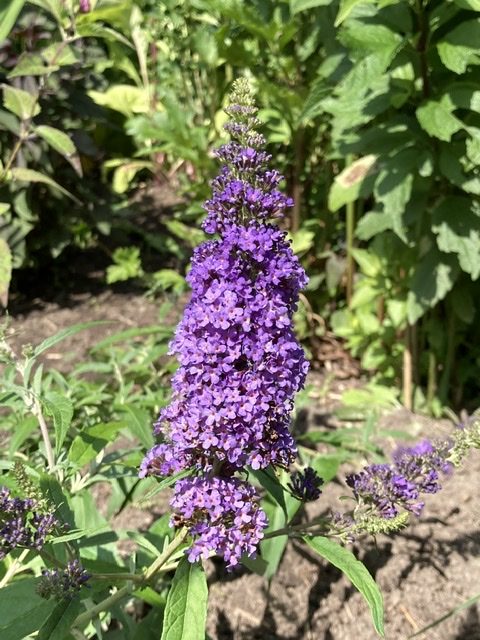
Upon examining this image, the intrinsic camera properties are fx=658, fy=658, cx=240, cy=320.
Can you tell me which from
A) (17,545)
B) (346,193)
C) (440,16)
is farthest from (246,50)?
(17,545)

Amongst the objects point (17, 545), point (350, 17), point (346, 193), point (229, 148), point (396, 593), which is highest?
point (350, 17)

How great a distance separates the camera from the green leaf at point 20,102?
3.13 meters

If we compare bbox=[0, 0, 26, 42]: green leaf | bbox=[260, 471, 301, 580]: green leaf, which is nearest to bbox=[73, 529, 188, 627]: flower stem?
bbox=[260, 471, 301, 580]: green leaf

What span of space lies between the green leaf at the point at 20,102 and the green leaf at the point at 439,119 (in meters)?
1.83

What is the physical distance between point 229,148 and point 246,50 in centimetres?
233

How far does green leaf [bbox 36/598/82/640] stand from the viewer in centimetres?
137

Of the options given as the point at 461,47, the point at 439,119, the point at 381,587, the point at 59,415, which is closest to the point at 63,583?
the point at 59,415

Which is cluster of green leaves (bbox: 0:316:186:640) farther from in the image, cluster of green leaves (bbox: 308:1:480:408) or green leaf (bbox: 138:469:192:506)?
cluster of green leaves (bbox: 308:1:480:408)

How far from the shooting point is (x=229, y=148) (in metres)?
1.41

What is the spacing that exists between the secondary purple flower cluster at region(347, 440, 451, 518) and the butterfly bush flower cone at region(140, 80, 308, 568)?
0.88ft

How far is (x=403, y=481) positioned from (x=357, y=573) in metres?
0.25

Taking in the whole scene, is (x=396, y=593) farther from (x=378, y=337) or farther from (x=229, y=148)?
(x=229, y=148)

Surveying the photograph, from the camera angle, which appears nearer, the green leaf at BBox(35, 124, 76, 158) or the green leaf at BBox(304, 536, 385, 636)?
the green leaf at BBox(304, 536, 385, 636)

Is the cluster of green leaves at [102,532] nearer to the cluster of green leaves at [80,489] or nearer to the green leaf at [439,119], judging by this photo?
the cluster of green leaves at [80,489]
